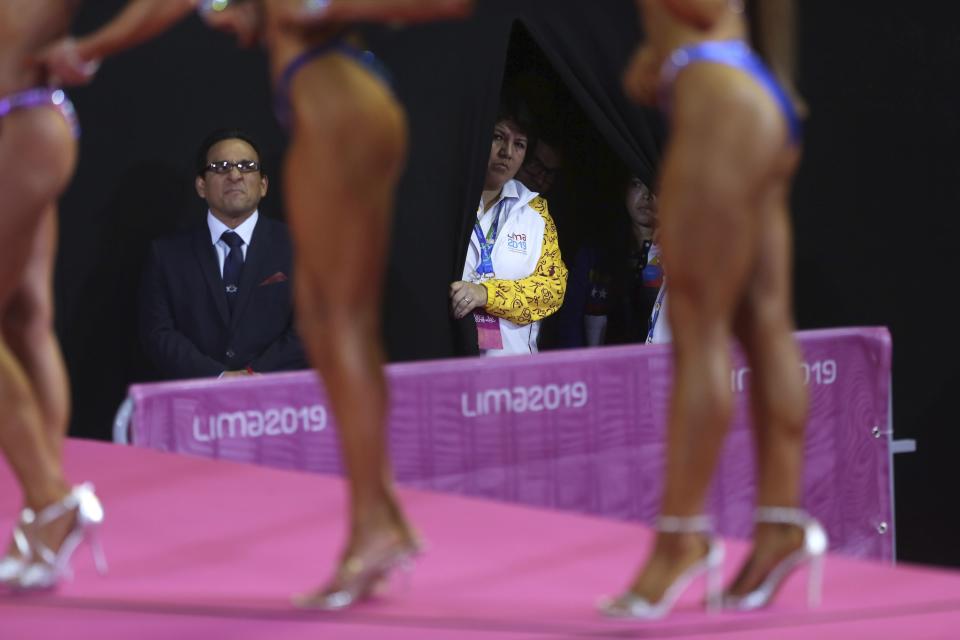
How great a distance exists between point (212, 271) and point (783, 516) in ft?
8.93

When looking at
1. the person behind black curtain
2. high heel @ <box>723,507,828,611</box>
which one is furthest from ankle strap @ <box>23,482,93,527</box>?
the person behind black curtain

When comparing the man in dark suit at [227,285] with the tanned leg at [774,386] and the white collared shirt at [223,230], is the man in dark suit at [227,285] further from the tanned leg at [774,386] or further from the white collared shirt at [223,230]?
the tanned leg at [774,386]

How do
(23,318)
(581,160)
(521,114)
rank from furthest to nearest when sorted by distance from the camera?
1. (581,160)
2. (521,114)
3. (23,318)

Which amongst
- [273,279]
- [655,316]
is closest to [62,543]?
[273,279]

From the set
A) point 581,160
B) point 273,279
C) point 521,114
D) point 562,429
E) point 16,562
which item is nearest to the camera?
point 16,562

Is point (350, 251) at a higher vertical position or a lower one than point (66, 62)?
lower

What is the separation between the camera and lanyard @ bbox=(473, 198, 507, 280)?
5094mm

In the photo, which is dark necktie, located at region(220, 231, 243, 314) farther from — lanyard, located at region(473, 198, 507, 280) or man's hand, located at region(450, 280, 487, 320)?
lanyard, located at region(473, 198, 507, 280)

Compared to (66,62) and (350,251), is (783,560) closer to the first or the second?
(350,251)

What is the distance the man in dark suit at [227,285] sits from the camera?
181 inches

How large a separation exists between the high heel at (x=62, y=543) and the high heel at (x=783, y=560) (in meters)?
1.05

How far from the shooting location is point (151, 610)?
7.60ft

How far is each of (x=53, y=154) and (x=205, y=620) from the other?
2.54 feet

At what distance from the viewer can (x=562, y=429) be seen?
4.20m
